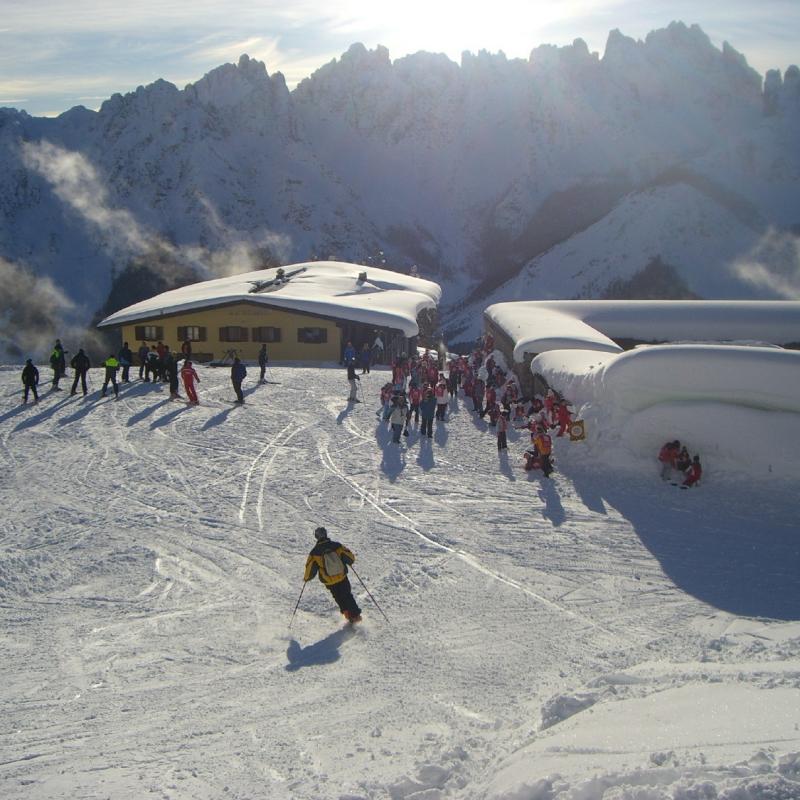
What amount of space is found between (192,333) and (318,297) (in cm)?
517

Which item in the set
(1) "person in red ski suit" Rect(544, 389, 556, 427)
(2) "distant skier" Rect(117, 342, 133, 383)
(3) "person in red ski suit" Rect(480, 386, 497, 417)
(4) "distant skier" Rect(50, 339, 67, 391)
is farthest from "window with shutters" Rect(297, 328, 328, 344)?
(1) "person in red ski suit" Rect(544, 389, 556, 427)

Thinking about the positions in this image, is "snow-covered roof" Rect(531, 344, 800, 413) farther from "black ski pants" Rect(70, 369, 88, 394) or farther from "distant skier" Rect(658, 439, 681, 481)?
"black ski pants" Rect(70, 369, 88, 394)

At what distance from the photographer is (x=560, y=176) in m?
101

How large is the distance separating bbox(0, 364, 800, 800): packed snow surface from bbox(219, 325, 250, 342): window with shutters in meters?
16.1

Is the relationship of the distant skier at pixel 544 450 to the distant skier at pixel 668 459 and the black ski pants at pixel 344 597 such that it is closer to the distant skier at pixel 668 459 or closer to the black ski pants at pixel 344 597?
the distant skier at pixel 668 459

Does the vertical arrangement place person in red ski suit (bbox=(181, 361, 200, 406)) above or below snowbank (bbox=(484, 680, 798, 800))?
above

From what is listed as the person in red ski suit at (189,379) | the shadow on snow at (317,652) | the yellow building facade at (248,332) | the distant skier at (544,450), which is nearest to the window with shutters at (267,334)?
the yellow building facade at (248,332)

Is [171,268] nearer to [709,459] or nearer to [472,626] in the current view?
[709,459]

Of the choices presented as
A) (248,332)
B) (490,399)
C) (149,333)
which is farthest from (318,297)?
(490,399)

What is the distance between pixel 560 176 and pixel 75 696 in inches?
3881

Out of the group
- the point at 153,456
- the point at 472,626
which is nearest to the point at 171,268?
the point at 153,456

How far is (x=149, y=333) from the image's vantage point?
3688 centimetres

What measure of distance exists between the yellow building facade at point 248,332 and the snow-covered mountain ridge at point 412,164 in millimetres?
47761

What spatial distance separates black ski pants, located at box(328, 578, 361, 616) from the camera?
391 inches
